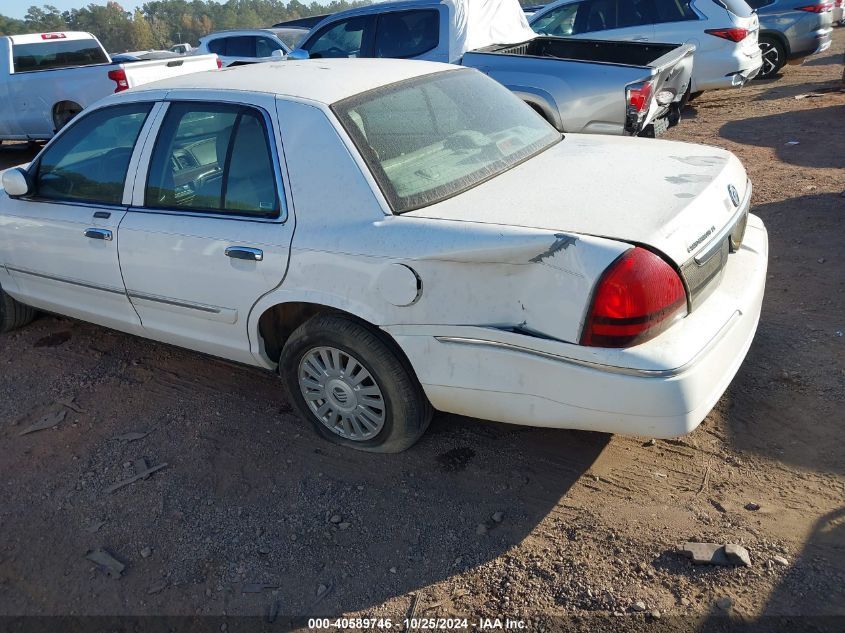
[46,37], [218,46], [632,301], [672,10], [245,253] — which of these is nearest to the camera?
[632,301]

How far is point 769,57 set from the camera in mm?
12516

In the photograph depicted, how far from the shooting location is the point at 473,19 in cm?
812

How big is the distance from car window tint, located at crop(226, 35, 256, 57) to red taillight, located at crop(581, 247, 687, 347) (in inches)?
537

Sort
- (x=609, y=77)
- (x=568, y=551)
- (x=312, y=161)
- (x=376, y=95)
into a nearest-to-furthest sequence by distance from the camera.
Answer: (x=568, y=551) < (x=312, y=161) < (x=376, y=95) < (x=609, y=77)

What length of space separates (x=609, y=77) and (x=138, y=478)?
487 centimetres

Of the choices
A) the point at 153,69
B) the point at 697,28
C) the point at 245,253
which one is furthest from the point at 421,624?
the point at 697,28

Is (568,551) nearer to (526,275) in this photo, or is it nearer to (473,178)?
(526,275)

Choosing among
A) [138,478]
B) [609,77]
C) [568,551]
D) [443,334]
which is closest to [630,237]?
[443,334]

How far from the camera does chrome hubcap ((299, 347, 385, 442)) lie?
10.8 feet

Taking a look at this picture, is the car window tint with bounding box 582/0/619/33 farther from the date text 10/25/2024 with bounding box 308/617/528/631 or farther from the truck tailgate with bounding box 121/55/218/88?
the date text 10/25/2024 with bounding box 308/617/528/631

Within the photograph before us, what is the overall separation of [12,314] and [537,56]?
498cm

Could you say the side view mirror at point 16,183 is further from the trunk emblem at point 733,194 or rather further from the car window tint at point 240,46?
the car window tint at point 240,46

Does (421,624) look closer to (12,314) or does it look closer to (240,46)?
(12,314)

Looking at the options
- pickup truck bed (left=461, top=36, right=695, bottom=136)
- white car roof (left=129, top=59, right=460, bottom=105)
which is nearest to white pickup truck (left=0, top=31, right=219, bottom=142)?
pickup truck bed (left=461, top=36, right=695, bottom=136)
